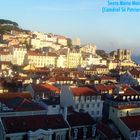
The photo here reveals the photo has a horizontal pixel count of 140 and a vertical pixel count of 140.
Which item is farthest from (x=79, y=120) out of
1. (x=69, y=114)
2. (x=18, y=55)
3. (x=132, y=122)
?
(x=18, y=55)

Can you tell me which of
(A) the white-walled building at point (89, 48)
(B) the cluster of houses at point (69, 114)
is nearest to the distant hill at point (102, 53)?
(A) the white-walled building at point (89, 48)

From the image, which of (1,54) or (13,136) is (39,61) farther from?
(13,136)

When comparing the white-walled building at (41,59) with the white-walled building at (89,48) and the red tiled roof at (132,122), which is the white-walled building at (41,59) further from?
the red tiled roof at (132,122)

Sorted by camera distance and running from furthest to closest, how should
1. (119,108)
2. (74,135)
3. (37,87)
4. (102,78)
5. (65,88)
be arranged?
(102,78) < (37,87) < (65,88) < (119,108) < (74,135)

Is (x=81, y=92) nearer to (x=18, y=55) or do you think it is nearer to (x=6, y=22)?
(x=18, y=55)

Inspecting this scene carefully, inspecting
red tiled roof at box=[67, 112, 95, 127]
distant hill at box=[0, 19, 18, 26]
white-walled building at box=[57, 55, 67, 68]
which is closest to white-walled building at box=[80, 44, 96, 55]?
distant hill at box=[0, 19, 18, 26]

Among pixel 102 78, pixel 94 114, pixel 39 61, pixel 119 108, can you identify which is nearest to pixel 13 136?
pixel 119 108

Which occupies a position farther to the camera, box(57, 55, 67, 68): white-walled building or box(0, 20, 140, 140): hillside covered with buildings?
box(57, 55, 67, 68): white-walled building

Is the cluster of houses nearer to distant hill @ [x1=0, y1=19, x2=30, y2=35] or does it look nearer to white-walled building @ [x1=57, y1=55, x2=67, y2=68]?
white-walled building @ [x1=57, y1=55, x2=67, y2=68]
